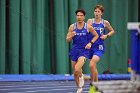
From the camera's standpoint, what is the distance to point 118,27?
12.9 meters

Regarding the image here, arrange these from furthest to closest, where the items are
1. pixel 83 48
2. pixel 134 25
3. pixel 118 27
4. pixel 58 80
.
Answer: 1. pixel 118 27
2. pixel 58 80
3. pixel 83 48
4. pixel 134 25

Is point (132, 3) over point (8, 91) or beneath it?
over

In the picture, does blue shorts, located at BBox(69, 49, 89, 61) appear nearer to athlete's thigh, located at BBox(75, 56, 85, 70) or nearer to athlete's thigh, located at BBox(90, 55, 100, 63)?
athlete's thigh, located at BBox(75, 56, 85, 70)

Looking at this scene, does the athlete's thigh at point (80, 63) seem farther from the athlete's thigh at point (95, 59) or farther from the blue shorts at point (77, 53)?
the athlete's thigh at point (95, 59)

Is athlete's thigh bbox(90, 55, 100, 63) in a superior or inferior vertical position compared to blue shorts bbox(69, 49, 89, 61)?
inferior

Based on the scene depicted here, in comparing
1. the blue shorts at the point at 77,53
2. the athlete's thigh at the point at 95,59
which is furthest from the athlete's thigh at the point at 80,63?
the athlete's thigh at the point at 95,59

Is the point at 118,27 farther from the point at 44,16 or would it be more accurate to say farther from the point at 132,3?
the point at 44,16

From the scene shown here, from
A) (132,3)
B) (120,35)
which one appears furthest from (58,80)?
(132,3)

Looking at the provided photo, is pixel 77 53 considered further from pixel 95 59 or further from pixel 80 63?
pixel 95 59

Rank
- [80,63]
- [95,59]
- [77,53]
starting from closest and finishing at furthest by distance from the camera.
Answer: [80,63]
[77,53]
[95,59]

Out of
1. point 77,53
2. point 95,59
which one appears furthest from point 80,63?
point 95,59

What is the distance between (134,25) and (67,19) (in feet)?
25.4

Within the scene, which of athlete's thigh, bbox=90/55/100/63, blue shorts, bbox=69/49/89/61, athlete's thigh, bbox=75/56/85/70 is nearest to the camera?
athlete's thigh, bbox=75/56/85/70

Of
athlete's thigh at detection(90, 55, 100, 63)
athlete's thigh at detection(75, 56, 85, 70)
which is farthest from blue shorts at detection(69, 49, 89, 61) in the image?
athlete's thigh at detection(90, 55, 100, 63)
